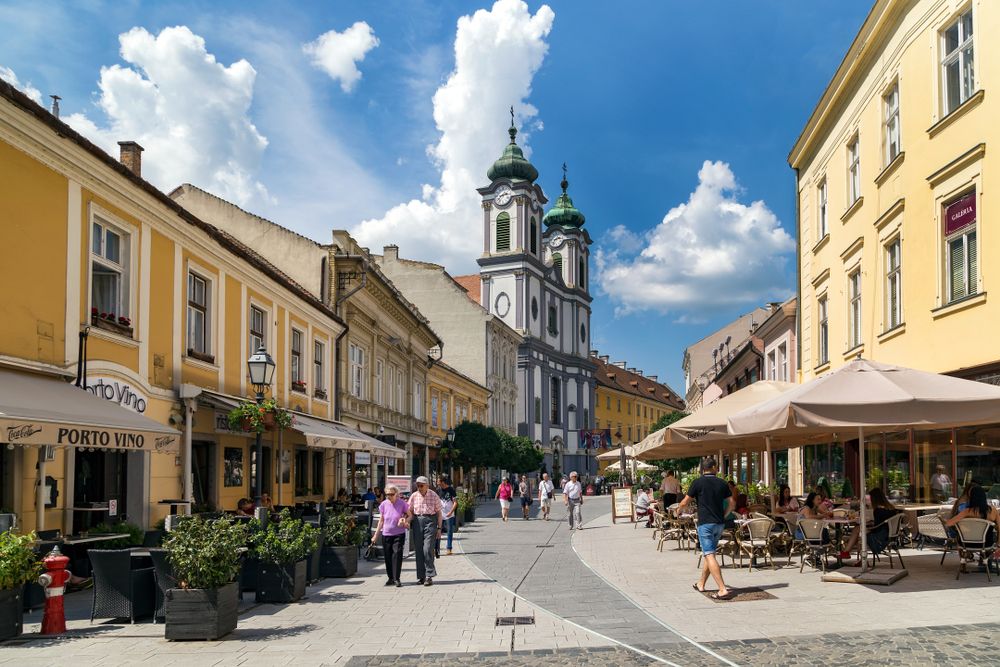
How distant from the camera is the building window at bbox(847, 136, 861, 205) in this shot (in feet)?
66.7

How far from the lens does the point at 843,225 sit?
21156 mm

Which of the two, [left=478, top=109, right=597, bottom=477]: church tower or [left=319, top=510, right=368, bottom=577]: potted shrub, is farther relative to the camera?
[left=478, top=109, right=597, bottom=477]: church tower

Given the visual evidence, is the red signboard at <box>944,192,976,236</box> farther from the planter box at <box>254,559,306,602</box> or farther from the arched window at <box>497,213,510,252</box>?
the arched window at <box>497,213,510,252</box>

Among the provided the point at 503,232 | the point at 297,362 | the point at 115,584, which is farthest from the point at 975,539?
the point at 503,232

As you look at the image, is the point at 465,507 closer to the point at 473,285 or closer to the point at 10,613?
the point at 10,613

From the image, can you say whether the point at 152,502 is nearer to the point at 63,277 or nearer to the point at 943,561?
the point at 63,277

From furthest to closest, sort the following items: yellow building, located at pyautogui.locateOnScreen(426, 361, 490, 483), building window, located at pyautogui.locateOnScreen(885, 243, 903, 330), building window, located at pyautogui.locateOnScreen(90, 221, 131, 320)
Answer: yellow building, located at pyautogui.locateOnScreen(426, 361, 490, 483) < building window, located at pyautogui.locateOnScreen(885, 243, 903, 330) < building window, located at pyautogui.locateOnScreen(90, 221, 131, 320)

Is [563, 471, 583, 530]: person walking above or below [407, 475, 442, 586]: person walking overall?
below

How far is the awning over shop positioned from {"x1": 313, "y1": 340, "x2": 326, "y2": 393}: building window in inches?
485

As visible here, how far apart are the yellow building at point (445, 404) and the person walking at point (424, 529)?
28.6 metres

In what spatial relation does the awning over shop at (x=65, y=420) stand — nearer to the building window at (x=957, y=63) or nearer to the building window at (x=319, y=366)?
the building window at (x=319, y=366)

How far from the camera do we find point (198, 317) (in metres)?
17.7

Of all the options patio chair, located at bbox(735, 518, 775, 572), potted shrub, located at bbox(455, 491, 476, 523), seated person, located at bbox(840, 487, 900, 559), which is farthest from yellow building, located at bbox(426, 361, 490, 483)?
seated person, located at bbox(840, 487, 900, 559)

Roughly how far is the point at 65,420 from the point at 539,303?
6789 cm
